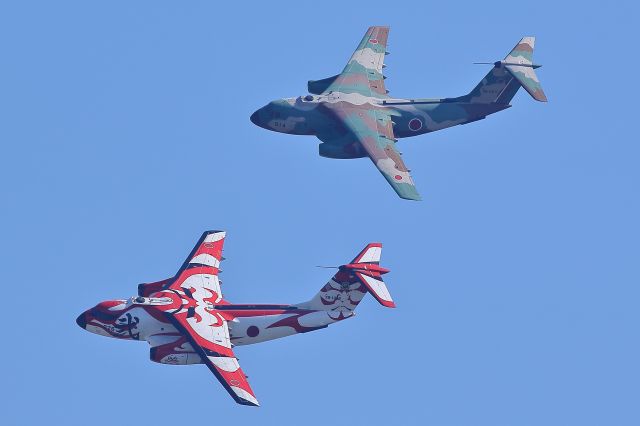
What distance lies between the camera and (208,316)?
126250mm

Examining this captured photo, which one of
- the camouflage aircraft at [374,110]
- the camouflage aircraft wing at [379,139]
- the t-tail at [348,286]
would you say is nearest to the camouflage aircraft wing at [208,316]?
the t-tail at [348,286]

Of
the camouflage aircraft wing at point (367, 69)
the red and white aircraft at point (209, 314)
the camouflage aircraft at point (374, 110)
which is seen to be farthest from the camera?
the camouflage aircraft wing at point (367, 69)

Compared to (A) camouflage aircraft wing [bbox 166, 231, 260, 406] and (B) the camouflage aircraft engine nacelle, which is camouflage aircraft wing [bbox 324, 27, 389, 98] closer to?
(B) the camouflage aircraft engine nacelle

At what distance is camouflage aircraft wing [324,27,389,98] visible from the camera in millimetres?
142875

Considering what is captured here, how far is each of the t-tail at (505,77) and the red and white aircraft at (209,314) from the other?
→ 59.8 feet

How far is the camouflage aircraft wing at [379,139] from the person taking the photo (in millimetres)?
132125

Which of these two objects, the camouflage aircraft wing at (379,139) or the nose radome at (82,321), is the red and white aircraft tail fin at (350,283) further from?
the nose radome at (82,321)

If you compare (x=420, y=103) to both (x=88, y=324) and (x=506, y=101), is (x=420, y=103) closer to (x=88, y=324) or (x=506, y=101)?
(x=506, y=101)

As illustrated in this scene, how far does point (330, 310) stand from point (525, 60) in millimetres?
27012

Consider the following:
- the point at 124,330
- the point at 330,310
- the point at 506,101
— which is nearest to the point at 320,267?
the point at 330,310

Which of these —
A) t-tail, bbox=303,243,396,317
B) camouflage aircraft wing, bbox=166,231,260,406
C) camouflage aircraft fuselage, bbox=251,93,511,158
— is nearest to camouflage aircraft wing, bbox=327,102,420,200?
camouflage aircraft fuselage, bbox=251,93,511,158

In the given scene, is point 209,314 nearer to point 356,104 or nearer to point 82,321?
point 82,321

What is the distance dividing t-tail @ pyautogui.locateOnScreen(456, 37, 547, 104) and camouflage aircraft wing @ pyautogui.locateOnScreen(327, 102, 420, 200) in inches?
280

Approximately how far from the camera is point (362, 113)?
13912cm
